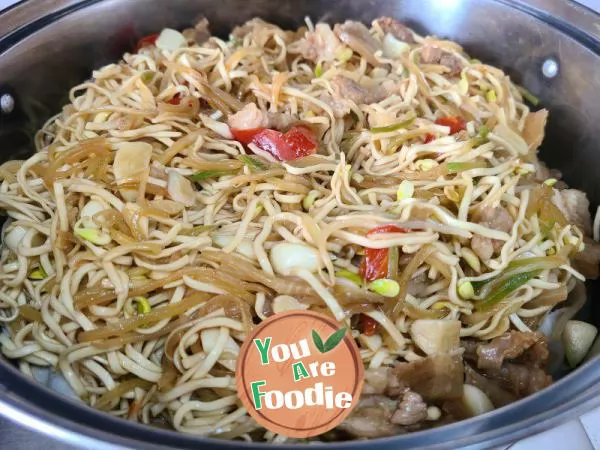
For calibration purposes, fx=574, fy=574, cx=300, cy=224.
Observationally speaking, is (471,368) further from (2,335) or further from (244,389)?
(2,335)

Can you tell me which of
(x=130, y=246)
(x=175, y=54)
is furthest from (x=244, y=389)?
(x=175, y=54)

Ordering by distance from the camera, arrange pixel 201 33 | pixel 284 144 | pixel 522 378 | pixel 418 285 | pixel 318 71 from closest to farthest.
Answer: pixel 522 378 < pixel 418 285 < pixel 284 144 < pixel 318 71 < pixel 201 33

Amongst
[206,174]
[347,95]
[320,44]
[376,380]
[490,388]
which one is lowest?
[490,388]

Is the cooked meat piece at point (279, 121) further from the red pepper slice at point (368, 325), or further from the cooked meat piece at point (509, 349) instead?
the cooked meat piece at point (509, 349)

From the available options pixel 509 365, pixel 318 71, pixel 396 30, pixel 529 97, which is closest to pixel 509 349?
pixel 509 365

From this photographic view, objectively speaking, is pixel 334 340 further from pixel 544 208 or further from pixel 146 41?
pixel 146 41

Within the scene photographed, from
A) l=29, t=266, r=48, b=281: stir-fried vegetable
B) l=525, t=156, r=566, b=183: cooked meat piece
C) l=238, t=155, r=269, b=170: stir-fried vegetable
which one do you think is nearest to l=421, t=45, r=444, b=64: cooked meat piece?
l=525, t=156, r=566, b=183: cooked meat piece

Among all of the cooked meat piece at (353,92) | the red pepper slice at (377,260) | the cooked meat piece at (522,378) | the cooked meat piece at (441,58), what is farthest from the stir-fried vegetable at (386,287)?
the cooked meat piece at (441,58)
